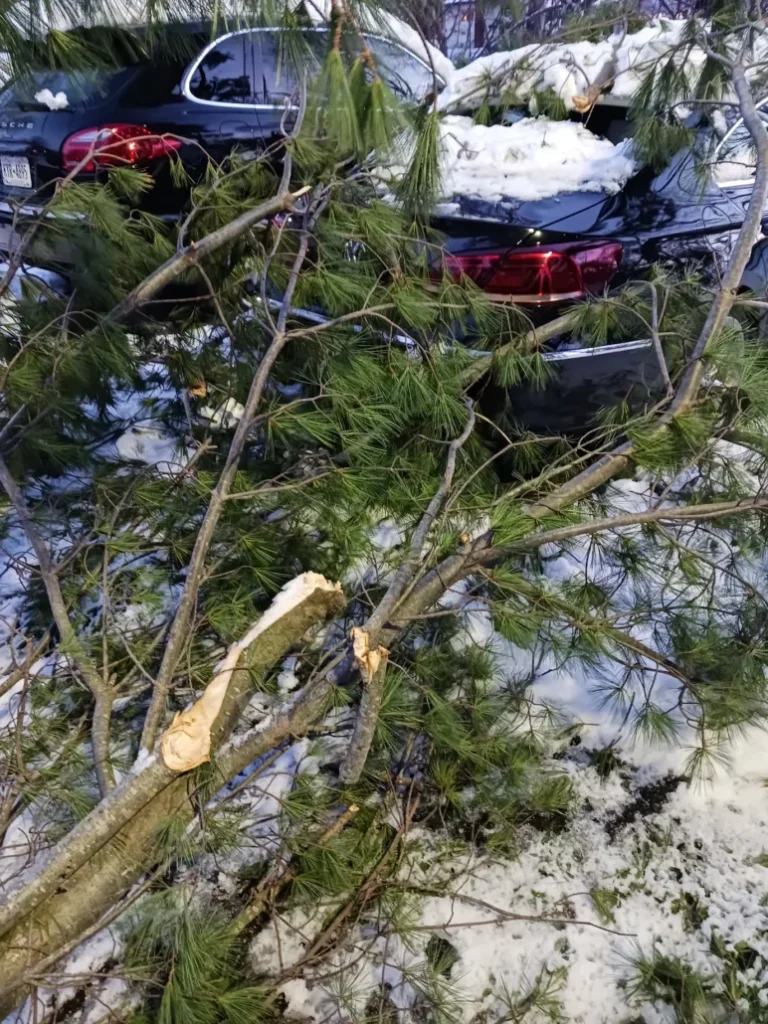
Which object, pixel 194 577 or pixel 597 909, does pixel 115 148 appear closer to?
pixel 194 577

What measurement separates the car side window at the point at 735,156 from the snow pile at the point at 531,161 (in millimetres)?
339

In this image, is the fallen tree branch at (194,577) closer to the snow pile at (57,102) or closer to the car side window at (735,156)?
the car side window at (735,156)

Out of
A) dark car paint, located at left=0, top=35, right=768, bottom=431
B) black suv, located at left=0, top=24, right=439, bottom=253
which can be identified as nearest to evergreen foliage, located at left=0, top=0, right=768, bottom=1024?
dark car paint, located at left=0, top=35, right=768, bottom=431

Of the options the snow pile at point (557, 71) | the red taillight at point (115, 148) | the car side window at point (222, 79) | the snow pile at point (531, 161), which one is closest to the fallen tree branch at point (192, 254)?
the snow pile at point (531, 161)

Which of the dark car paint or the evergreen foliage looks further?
the dark car paint

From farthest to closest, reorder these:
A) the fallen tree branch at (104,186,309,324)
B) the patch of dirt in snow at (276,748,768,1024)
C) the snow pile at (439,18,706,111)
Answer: the snow pile at (439,18,706,111), the fallen tree branch at (104,186,309,324), the patch of dirt in snow at (276,748,768,1024)

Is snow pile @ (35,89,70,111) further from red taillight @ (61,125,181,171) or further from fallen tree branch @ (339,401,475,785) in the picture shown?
fallen tree branch @ (339,401,475,785)

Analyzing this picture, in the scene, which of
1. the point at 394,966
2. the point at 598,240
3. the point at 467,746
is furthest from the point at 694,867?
the point at 598,240

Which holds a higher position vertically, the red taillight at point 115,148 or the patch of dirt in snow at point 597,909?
the red taillight at point 115,148

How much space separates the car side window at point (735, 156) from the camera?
2385 mm

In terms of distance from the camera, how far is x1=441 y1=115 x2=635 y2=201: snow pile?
Result: 268 cm

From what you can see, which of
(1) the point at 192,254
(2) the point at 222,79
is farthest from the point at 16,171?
(1) the point at 192,254

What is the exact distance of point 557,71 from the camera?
381 centimetres

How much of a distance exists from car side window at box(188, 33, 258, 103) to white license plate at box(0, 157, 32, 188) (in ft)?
3.24
